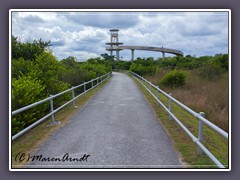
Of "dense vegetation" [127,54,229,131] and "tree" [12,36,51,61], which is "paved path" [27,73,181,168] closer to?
"dense vegetation" [127,54,229,131]

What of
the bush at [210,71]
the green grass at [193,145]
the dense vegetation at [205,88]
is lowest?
the green grass at [193,145]

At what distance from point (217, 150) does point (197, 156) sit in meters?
1.07

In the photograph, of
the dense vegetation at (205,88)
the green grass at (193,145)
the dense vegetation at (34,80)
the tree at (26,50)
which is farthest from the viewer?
the tree at (26,50)

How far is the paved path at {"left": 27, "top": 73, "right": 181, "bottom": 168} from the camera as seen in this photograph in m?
5.54

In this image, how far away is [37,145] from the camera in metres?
6.73

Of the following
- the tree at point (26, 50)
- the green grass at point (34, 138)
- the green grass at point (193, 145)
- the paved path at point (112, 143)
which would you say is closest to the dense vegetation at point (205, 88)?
the green grass at point (193, 145)

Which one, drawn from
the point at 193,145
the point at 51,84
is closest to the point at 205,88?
the point at 51,84

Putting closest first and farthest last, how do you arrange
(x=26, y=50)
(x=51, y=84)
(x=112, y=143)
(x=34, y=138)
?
(x=112, y=143)
(x=34, y=138)
(x=51, y=84)
(x=26, y=50)

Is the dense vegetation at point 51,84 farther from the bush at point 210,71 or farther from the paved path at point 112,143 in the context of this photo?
the paved path at point 112,143

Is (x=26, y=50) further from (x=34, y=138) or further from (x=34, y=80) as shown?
(x=34, y=138)

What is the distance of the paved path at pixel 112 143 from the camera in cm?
554

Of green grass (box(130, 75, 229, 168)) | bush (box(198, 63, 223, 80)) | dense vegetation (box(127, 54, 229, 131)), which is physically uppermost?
bush (box(198, 63, 223, 80))

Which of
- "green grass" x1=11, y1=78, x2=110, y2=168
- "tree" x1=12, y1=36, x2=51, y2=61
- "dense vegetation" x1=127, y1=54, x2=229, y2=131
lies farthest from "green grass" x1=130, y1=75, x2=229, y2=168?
"tree" x1=12, y1=36, x2=51, y2=61

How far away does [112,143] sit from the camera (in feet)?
22.1
